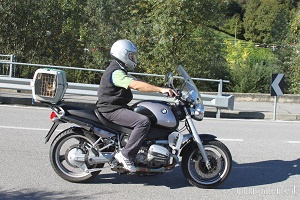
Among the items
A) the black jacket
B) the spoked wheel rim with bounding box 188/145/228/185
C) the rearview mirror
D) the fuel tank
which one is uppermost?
the rearview mirror

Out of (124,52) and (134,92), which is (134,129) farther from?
(134,92)

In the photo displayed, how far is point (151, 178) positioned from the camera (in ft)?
21.2

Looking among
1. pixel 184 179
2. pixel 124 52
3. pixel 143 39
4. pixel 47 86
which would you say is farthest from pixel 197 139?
pixel 143 39

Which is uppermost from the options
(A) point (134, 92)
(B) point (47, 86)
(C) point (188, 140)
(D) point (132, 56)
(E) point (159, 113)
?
(D) point (132, 56)

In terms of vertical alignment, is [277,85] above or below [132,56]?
below

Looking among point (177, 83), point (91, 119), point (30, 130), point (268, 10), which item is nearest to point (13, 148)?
point (30, 130)

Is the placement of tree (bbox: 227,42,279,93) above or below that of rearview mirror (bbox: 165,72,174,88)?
below

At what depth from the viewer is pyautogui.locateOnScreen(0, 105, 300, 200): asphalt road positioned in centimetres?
578

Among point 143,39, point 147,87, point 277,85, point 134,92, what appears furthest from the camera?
point 143,39

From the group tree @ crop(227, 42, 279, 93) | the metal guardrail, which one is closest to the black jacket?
the metal guardrail

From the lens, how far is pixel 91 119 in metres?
5.93

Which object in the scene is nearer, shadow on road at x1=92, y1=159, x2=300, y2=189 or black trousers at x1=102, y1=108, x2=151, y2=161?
black trousers at x1=102, y1=108, x2=151, y2=161

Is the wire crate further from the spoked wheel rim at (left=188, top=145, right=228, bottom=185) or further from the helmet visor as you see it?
the spoked wheel rim at (left=188, top=145, right=228, bottom=185)

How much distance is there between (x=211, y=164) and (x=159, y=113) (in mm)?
1020
